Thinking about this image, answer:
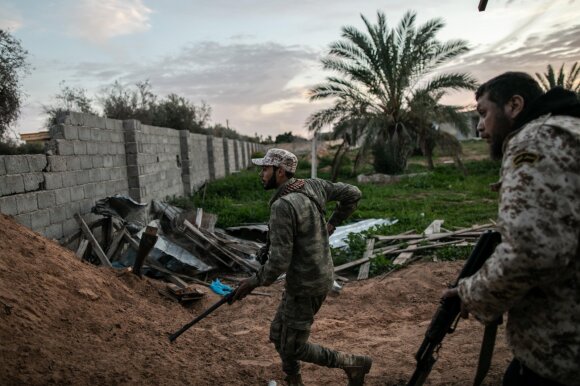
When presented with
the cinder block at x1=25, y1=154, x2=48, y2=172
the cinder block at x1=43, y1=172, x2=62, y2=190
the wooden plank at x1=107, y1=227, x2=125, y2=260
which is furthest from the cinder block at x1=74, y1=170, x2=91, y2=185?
the wooden plank at x1=107, y1=227, x2=125, y2=260

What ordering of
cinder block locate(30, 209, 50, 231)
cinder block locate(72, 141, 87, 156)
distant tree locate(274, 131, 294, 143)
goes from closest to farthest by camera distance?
cinder block locate(30, 209, 50, 231) < cinder block locate(72, 141, 87, 156) < distant tree locate(274, 131, 294, 143)

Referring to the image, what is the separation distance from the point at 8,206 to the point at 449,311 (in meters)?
5.21

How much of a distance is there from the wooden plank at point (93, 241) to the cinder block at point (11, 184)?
1.21 m

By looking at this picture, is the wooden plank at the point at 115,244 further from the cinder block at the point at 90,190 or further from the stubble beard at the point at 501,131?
the stubble beard at the point at 501,131

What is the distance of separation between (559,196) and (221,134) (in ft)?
104

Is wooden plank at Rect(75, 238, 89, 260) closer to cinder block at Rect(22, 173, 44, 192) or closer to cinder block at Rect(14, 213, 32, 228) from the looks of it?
cinder block at Rect(14, 213, 32, 228)

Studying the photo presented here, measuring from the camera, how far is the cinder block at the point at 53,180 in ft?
20.2

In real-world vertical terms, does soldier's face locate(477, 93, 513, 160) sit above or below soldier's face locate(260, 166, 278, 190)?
above

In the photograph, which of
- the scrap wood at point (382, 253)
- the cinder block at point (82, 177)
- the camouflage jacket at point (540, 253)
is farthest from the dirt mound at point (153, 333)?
the cinder block at point (82, 177)

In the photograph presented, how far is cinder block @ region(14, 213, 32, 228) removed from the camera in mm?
5562

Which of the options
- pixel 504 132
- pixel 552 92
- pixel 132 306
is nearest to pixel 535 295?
pixel 504 132

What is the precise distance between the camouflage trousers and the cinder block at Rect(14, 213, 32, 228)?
158 inches

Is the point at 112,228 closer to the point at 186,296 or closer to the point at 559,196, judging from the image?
the point at 186,296

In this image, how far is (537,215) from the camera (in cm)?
141
